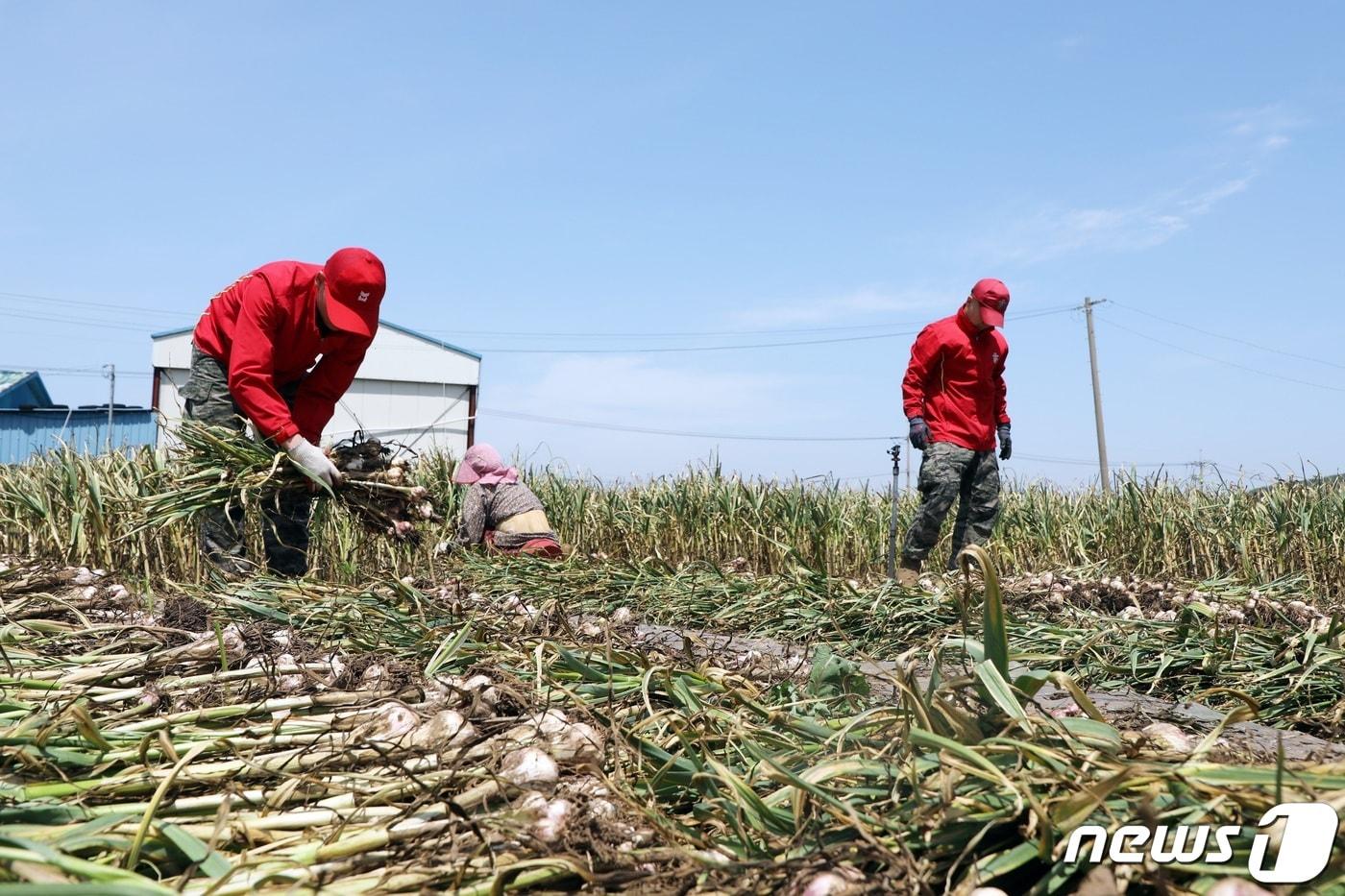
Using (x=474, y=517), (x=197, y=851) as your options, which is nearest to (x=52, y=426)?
(x=474, y=517)

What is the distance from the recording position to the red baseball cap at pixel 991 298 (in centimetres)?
557

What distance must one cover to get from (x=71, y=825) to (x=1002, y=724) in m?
1.21

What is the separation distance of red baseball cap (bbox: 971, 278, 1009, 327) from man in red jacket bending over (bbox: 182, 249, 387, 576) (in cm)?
330

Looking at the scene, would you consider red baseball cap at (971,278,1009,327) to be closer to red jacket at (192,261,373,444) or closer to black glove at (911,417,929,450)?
black glove at (911,417,929,450)

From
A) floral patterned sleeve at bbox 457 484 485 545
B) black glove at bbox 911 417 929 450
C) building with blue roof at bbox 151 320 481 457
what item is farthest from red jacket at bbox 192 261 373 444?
building with blue roof at bbox 151 320 481 457

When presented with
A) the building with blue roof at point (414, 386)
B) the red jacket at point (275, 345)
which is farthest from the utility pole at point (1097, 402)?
the red jacket at point (275, 345)

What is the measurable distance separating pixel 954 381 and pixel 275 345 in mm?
3654

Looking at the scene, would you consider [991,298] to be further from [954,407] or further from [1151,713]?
[1151,713]

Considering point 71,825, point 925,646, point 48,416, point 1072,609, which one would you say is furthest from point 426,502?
point 48,416

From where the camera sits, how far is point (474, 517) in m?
6.15

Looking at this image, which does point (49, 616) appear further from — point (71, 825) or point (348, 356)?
point (71, 825)

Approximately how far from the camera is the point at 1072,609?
369cm

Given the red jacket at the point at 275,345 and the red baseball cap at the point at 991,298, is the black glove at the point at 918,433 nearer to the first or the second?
the red baseball cap at the point at 991,298

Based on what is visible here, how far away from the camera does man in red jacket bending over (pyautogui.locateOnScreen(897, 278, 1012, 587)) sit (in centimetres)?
561
